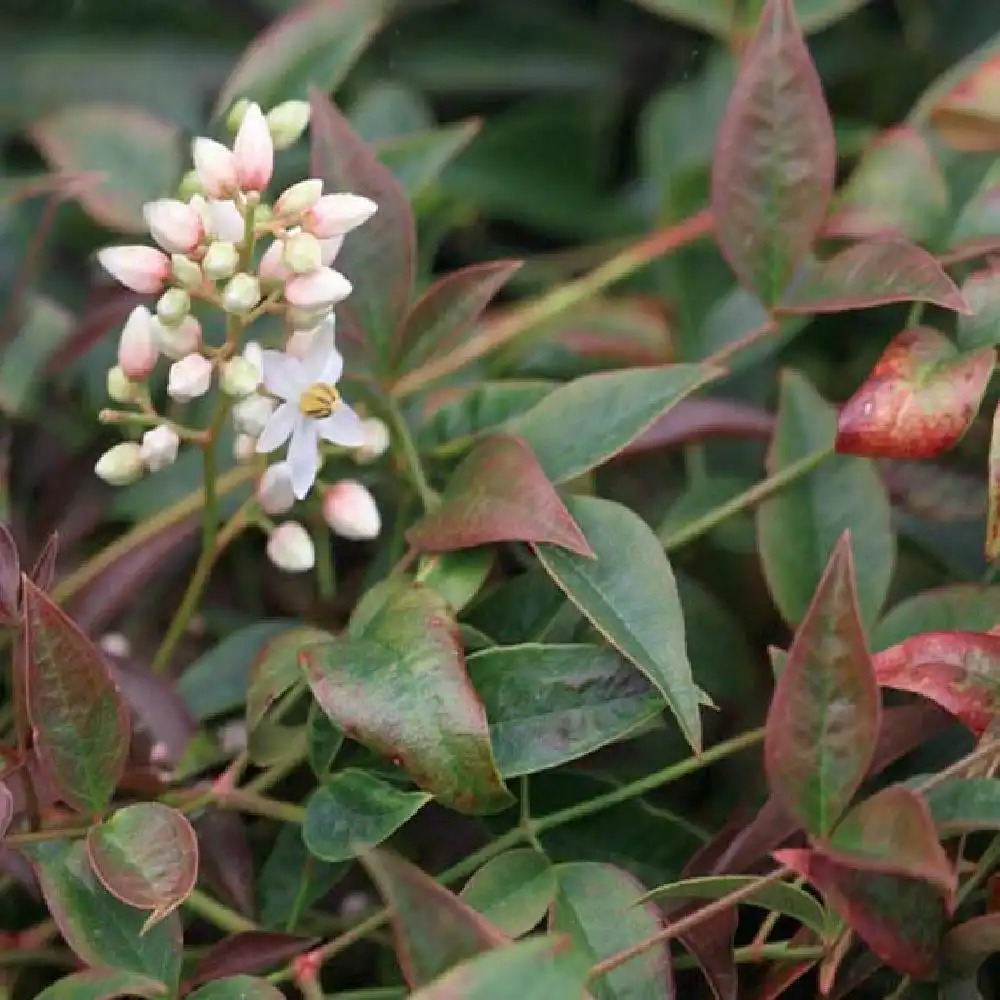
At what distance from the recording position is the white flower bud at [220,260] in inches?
22.5

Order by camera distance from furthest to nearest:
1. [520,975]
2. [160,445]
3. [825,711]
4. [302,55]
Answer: [302,55], [160,445], [825,711], [520,975]

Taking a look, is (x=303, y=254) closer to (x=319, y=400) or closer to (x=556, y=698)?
(x=319, y=400)

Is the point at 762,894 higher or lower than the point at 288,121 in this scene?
lower

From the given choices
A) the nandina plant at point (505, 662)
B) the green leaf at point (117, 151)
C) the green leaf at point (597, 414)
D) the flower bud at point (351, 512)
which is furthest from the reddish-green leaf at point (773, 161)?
the green leaf at point (117, 151)

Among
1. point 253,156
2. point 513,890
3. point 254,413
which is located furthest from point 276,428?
point 513,890

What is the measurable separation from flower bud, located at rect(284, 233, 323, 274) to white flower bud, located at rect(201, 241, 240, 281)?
0.8 inches

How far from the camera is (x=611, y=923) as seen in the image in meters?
0.55

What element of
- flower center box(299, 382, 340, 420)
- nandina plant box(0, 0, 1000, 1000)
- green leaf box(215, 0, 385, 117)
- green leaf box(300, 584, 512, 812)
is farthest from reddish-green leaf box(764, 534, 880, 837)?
green leaf box(215, 0, 385, 117)

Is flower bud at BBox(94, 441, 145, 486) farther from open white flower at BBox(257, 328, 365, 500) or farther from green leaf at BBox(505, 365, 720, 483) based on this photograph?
green leaf at BBox(505, 365, 720, 483)

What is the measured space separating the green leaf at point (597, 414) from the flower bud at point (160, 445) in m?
0.15

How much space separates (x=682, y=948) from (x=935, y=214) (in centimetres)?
40

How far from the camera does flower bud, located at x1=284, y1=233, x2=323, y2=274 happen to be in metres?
0.57

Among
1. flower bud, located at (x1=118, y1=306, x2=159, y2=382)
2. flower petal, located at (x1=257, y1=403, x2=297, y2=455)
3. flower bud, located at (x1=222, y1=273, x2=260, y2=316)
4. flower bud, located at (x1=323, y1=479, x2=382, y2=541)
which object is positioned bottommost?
flower bud, located at (x1=323, y1=479, x2=382, y2=541)

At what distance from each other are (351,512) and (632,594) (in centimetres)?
15
